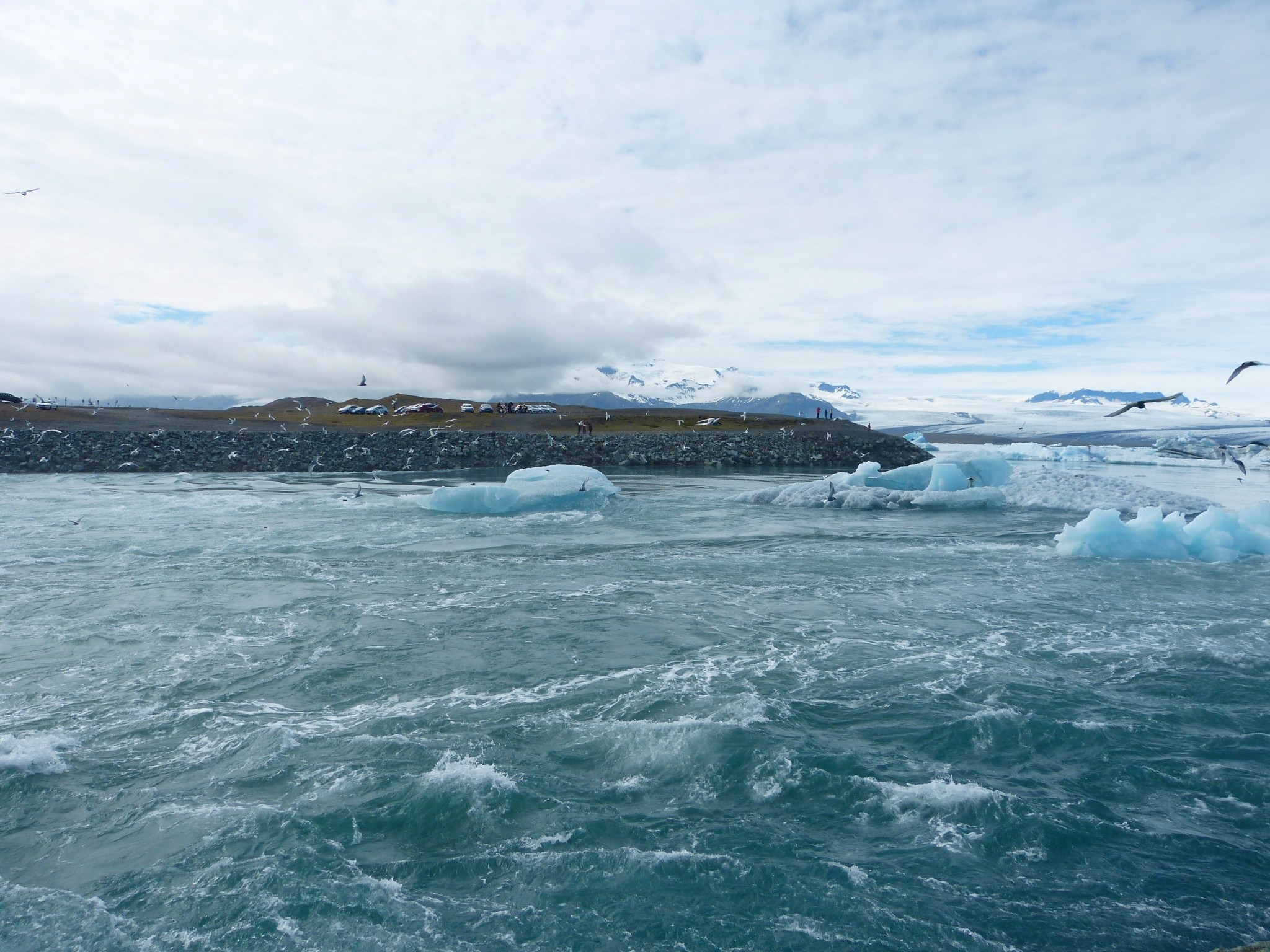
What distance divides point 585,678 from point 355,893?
Answer: 4919 mm

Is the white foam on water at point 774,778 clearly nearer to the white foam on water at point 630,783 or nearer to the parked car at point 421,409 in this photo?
the white foam on water at point 630,783

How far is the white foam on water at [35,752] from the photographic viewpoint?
8023 mm

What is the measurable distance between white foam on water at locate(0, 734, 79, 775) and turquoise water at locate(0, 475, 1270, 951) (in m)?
0.04

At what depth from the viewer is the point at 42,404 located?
58.7 meters

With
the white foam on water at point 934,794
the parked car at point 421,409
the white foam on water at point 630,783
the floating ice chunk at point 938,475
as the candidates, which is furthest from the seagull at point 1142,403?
the parked car at point 421,409

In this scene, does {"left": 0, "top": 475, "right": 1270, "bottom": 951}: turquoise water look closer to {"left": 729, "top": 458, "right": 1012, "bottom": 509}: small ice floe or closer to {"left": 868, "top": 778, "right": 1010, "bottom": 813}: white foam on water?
{"left": 868, "top": 778, "right": 1010, "bottom": 813}: white foam on water

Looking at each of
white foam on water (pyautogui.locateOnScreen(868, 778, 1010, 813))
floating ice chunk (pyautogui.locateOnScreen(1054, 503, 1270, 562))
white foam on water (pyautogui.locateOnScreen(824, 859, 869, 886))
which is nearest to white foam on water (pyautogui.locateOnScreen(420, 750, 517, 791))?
white foam on water (pyautogui.locateOnScreen(824, 859, 869, 886))

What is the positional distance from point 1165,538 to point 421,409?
221ft

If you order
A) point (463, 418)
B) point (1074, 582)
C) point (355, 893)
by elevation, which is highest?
point (463, 418)

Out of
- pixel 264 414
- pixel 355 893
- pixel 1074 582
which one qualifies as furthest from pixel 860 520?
pixel 264 414

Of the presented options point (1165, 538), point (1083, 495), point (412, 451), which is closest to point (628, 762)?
point (1165, 538)

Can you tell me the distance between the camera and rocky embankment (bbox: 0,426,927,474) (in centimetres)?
4334

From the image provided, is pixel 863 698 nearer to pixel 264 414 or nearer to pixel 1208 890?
pixel 1208 890

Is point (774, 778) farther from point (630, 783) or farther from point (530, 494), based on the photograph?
point (530, 494)
